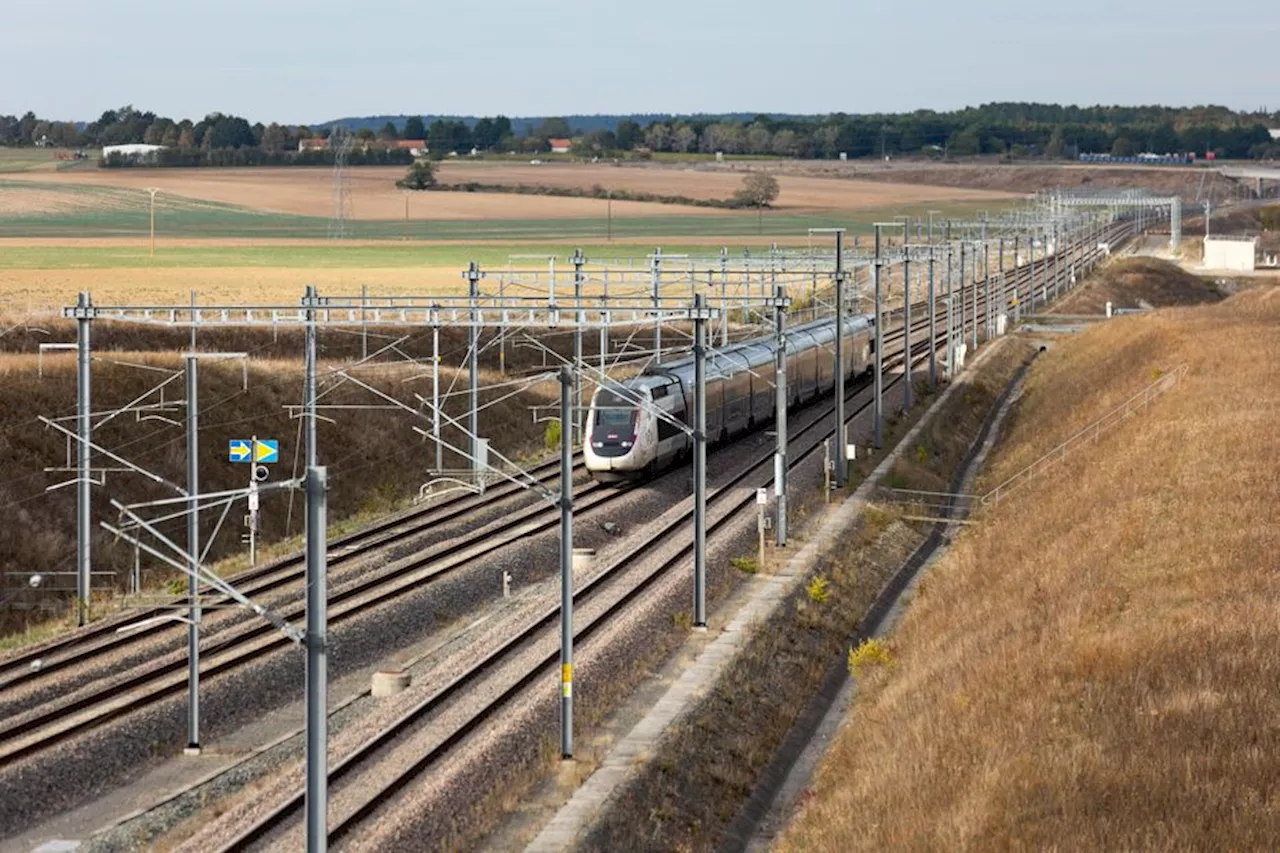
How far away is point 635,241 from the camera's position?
502 feet

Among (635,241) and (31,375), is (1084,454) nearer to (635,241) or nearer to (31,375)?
(31,375)

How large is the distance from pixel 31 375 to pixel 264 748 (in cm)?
2900

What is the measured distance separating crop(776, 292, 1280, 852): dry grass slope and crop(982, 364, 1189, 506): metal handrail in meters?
3.91

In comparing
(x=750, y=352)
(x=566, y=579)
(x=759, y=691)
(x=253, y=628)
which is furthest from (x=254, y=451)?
(x=750, y=352)

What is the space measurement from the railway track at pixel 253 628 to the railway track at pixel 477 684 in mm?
2279

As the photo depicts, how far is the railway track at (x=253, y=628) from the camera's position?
29578 millimetres

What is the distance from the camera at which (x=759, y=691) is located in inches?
1278

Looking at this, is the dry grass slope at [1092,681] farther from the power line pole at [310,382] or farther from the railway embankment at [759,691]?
the power line pole at [310,382]

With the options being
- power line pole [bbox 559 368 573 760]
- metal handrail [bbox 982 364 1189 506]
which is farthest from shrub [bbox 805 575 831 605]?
metal handrail [bbox 982 364 1189 506]

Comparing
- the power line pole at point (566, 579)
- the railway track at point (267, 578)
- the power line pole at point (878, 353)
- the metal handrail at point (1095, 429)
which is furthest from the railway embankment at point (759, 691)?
the railway track at point (267, 578)

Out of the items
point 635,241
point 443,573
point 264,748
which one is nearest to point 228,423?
point 443,573

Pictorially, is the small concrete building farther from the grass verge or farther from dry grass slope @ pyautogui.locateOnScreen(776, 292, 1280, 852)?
the grass verge

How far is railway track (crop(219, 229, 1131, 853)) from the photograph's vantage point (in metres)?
24.3

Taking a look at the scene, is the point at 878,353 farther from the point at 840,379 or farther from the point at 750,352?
the point at 840,379
